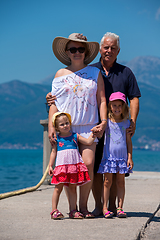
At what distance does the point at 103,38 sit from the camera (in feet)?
14.1

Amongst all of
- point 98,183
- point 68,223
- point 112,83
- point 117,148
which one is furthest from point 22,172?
point 68,223

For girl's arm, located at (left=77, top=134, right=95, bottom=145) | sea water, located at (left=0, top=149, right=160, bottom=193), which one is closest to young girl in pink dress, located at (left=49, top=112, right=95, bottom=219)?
girl's arm, located at (left=77, top=134, right=95, bottom=145)

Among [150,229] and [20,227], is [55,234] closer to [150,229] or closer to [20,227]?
[20,227]

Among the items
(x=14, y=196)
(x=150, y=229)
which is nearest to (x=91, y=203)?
(x=14, y=196)

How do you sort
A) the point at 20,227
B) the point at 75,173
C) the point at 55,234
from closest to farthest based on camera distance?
the point at 55,234 → the point at 20,227 → the point at 75,173

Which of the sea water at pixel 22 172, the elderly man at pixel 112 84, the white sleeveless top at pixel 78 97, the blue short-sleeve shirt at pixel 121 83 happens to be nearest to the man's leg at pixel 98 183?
the elderly man at pixel 112 84

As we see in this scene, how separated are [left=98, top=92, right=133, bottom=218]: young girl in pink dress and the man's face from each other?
1.48ft

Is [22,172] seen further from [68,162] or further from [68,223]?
[68,223]

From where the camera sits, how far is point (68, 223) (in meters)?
3.66

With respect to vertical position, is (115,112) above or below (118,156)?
above

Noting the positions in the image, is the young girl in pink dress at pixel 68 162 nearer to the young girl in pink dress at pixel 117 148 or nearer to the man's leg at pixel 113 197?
the young girl in pink dress at pixel 117 148

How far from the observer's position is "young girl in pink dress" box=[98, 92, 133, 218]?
13.4ft

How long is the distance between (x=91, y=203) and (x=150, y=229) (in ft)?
5.55

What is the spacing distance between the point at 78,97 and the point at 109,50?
698 millimetres
